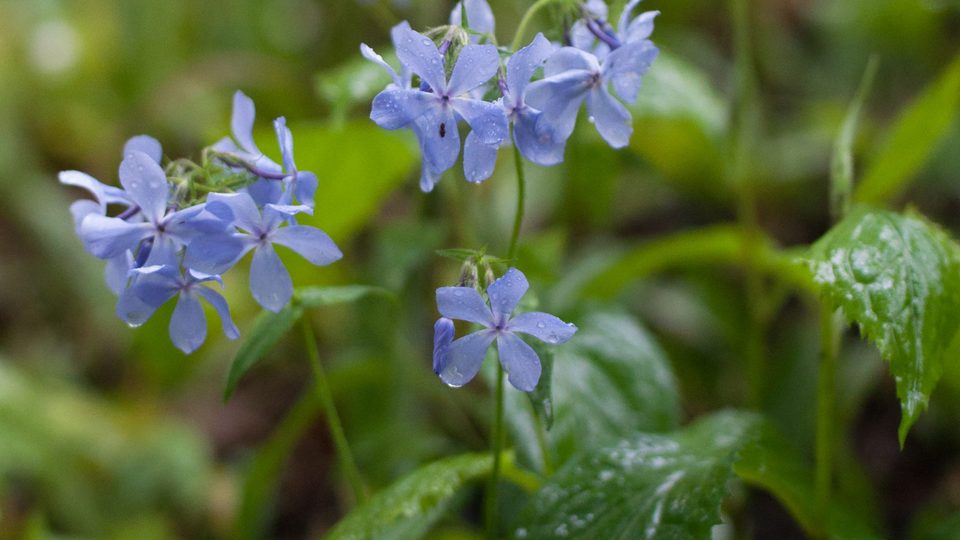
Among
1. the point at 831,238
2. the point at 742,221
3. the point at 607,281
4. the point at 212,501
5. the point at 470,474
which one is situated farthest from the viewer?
the point at 212,501

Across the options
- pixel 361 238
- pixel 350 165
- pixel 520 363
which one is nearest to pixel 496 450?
pixel 520 363

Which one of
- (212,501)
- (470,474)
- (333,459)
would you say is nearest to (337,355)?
(333,459)

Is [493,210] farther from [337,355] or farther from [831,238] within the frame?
[831,238]

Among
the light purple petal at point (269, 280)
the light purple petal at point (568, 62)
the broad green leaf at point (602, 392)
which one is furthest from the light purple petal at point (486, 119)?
the broad green leaf at point (602, 392)

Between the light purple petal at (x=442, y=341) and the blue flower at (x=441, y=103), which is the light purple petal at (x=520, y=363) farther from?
the blue flower at (x=441, y=103)

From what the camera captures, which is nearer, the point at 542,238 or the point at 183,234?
the point at 183,234

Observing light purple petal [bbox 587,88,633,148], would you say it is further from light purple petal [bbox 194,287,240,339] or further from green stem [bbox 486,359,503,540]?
light purple petal [bbox 194,287,240,339]

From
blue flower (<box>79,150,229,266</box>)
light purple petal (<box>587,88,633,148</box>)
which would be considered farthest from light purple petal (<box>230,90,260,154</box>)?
light purple petal (<box>587,88,633,148</box>)
